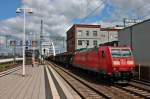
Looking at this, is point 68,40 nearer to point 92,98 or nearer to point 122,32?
point 122,32

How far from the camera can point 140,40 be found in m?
34.9

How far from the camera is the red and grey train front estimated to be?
23.2 m

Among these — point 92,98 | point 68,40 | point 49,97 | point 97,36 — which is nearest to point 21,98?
point 49,97

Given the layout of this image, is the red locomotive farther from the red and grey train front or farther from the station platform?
the station platform

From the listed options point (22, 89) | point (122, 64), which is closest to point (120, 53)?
point (122, 64)

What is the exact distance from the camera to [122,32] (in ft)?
134

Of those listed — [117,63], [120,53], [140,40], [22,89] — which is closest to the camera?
[22,89]

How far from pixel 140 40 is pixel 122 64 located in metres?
11.8

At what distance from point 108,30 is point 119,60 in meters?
86.2

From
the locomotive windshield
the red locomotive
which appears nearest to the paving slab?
the red locomotive

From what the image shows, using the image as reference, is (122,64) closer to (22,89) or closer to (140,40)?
(22,89)

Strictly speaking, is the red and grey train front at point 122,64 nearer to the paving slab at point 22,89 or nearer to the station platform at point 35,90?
the station platform at point 35,90

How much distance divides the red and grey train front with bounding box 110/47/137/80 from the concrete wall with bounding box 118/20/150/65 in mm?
8274

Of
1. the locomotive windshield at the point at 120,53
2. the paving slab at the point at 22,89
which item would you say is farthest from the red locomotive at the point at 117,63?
the paving slab at the point at 22,89
